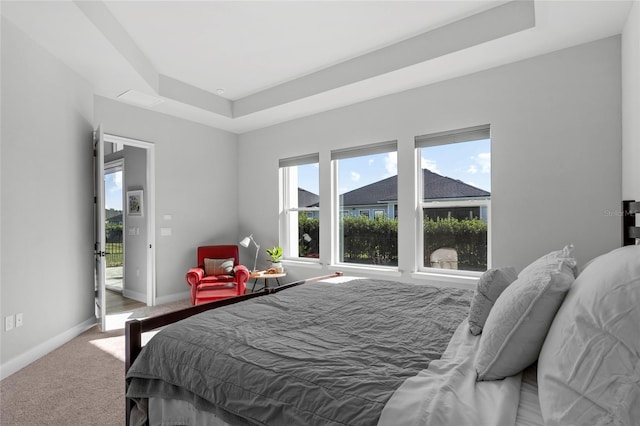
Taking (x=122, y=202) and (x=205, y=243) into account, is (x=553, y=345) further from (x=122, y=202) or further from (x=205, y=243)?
(x=122, y=202)

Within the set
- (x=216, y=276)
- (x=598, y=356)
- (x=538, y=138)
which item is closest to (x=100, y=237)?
(x=216, y=276)

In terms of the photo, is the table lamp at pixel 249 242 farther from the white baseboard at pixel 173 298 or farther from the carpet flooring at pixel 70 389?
the carpet flooring at pixel 70 389

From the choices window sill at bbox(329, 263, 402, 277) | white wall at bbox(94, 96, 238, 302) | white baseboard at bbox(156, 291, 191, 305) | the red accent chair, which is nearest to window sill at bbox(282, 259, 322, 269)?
window sill at bbox(329, 263, 402, 277)

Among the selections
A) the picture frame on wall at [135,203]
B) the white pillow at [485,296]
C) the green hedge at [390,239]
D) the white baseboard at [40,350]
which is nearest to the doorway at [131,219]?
the picture frame on wall at [135,203]

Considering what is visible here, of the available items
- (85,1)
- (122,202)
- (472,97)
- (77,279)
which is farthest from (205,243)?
(472,97)

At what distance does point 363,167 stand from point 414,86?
1176mm

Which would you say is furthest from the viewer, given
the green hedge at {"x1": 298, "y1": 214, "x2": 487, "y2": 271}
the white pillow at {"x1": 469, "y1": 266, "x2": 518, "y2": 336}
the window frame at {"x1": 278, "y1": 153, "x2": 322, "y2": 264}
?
the window frame at {"x1": 278, "y1": 153, "x2": 322, "y2": 264}

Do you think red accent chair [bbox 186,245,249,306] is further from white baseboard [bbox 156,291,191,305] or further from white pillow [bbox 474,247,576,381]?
white pillow [bbox 474,247,576,381]

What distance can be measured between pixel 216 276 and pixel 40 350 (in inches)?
78.3

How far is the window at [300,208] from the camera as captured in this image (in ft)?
16.5

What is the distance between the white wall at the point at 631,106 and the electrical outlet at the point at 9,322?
Answer: 4.70 metres

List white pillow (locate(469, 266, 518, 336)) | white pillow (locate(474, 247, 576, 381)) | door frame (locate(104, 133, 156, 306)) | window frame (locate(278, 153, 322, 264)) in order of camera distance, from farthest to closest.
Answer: window frame (locate(278, 153, 322, 264)) → door frame (locate(104, 133, 156, 306)) → white pillow (locate(469, 266, 518, 336)) → white pillow (locate(474, 247, 576, 381))

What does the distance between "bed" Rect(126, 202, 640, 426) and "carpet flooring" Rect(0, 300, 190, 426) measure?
72cm

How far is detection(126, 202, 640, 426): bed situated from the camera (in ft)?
2.69
